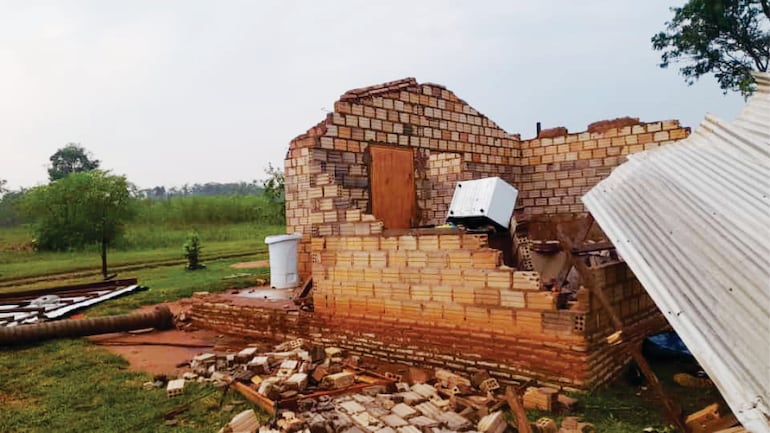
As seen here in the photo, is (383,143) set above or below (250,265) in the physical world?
above

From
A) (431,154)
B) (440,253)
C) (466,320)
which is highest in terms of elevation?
(431,154)

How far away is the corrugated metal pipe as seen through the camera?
795 cm

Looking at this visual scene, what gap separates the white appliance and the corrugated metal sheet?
1.06m

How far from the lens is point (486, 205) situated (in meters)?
5.74

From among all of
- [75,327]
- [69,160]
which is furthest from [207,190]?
[75,327]

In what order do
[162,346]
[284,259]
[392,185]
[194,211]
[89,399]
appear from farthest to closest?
[194,211] < [284,259] < [392,185] < [162,346] < [89,399]

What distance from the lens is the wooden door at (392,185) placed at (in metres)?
8.48

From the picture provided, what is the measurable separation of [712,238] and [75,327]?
353 inches

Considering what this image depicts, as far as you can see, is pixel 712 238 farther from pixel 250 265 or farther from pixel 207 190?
pixel 207 190

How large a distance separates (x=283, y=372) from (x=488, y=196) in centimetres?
308

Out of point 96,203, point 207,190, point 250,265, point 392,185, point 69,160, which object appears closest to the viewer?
point 392,185

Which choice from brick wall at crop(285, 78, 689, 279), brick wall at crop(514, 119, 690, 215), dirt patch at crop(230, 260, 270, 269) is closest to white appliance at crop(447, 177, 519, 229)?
brick wall at crop(285, 78, 689, 279)

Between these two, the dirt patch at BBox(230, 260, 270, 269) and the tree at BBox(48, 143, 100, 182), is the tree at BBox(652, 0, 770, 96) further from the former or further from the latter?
the tree at BBox(48, 143, 100, 182)

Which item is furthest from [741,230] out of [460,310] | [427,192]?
[427,192]
